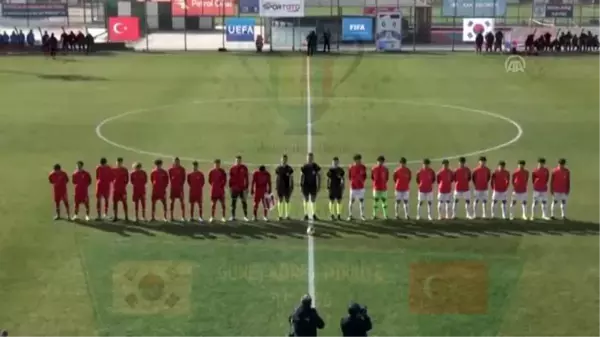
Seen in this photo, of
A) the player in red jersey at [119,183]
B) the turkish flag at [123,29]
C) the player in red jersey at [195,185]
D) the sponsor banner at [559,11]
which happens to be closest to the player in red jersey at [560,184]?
the player in red jersey at [195,185]

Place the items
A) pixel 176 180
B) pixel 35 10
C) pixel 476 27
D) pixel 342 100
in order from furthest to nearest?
pixel 35 10 → pixel 476 27 → pixel 342 100 → pixel 176 180

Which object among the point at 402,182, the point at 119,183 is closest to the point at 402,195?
the point at 402,182

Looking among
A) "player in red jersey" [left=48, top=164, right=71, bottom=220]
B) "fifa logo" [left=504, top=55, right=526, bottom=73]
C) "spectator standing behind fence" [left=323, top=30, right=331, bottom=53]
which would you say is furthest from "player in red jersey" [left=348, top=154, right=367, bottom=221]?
"spectator standing behind fence" [left=323, top=30, right=331, bottom=53]

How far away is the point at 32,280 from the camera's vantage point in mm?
14797

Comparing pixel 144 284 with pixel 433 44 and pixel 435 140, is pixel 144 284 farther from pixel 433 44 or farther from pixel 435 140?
pixel 433 44

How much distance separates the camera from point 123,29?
53594 millimetres

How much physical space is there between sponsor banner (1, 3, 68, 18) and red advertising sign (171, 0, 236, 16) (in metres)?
7.41

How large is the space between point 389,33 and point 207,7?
10.8 metres

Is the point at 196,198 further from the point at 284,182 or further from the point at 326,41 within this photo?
the point at 326,41

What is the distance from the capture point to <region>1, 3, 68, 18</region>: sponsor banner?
56.9 metres

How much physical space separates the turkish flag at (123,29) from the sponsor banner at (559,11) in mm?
24522

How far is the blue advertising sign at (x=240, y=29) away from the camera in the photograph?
2061 inches

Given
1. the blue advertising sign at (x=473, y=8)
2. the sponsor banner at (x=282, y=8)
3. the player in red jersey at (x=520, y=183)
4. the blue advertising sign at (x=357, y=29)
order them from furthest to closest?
1. the blue advertising sign at (x=357, y=29)
2. the blue advertising sign at (x=473, y=8)
3. the sponsor banner at (x=282, y=8)
4. the player in red jersey at (x=520, y=183)

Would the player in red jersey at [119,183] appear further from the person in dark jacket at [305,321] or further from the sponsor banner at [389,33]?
the sponsor banner at [389,33]
